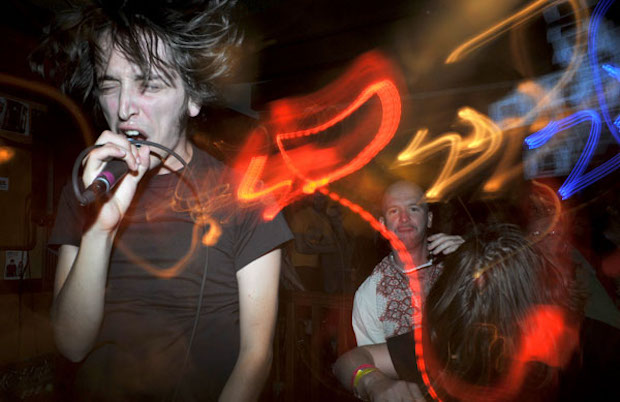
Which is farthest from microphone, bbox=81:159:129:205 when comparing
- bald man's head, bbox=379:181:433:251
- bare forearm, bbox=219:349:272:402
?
bald man's head, bbox=379:181:433:251

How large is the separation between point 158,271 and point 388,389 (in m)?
1.28

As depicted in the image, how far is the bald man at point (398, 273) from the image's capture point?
2.77 m

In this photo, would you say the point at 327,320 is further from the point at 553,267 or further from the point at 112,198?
the point at 112,198

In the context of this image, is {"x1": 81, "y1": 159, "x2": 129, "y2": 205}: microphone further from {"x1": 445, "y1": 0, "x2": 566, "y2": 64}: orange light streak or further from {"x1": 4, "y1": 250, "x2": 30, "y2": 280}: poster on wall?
{"x1": 4, "y1": 250, "x2": 30, "y2": 280}: poster on wall

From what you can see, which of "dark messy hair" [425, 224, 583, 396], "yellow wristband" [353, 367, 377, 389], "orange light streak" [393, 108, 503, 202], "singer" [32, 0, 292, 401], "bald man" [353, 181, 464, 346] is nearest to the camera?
"singer" [32, 0, 292, 401]

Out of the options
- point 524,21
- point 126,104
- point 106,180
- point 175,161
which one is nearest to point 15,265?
point 175,161

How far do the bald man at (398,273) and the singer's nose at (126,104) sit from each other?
2.14 metres

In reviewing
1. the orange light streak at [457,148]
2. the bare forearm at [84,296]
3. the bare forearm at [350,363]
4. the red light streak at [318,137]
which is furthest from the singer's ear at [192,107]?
the orange light streak at [457,148]

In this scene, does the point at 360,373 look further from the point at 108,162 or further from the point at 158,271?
the point at 108,162

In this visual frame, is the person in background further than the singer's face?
Yes

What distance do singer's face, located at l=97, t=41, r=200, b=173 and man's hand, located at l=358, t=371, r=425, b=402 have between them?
148cm

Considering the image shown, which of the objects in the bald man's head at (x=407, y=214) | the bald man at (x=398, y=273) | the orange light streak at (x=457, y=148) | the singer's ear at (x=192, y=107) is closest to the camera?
the singer's ear at (x=192, y=107)

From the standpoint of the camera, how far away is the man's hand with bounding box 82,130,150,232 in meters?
1.07

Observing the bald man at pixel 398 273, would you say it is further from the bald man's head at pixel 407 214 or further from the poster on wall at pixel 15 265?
the poster on wall at pixel 15 265
